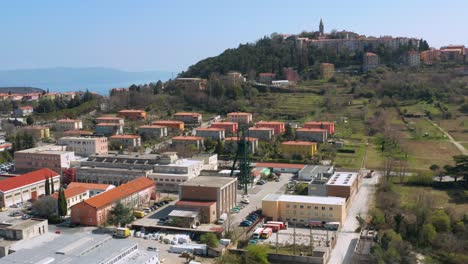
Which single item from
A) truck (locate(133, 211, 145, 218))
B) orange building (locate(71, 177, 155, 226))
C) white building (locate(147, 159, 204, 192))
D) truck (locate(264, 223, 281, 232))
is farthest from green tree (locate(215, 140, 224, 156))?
truck (locate(264, 223, 281, 232))

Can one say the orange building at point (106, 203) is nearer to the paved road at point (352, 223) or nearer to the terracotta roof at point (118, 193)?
the terracotta roof at point (118, 193)

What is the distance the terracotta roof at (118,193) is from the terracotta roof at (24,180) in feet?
12.4

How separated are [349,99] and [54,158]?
22.9 meters

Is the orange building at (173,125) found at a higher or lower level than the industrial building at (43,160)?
higher

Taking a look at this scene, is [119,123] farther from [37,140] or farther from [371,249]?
[371,249]

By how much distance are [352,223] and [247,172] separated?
499cm

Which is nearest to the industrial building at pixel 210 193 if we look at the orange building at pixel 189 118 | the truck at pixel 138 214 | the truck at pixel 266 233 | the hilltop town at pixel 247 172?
the hilltop town at pixel 247 172

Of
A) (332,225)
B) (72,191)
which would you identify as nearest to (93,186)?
(72,191)

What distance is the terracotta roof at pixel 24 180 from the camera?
1781cm

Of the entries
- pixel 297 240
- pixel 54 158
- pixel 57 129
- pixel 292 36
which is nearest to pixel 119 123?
pixel 57 129

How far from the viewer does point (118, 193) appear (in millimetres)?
16531

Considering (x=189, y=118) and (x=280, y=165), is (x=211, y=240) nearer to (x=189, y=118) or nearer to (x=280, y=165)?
(x=280, y=165)

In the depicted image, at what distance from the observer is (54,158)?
70.1ft

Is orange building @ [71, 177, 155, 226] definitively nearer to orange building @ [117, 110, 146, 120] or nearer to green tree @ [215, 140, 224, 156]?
green tree @ [215, 140, 224, 156]
